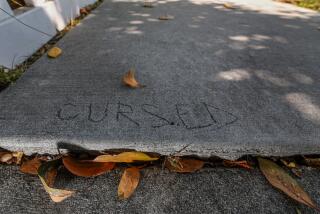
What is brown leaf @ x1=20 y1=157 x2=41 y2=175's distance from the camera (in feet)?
4.14

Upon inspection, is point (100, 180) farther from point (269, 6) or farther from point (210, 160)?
point (269, 6)

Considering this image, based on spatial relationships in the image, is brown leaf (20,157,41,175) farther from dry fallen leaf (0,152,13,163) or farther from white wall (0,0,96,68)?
white wall (0,0,96,68)

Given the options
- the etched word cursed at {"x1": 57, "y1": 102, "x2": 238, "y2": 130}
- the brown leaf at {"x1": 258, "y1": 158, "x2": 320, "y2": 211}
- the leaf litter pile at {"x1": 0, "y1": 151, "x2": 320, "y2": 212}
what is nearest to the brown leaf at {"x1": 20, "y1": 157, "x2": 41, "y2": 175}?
the leaf litter pile at {"x1": 0, "y1": 151, "x2": 320, "y2": 212}

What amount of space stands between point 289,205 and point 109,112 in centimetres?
98

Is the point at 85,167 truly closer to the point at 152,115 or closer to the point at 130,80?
the point at 152,115

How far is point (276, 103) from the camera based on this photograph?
1.65 meters

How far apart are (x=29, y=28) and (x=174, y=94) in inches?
58.4

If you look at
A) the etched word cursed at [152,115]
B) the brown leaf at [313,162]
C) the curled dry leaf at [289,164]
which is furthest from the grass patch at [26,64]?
the brown leaf at [313,162]

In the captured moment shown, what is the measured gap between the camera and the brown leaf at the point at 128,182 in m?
1.17

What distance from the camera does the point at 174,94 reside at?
5.60 ft

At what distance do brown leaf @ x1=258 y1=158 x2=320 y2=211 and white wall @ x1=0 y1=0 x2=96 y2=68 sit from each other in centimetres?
185

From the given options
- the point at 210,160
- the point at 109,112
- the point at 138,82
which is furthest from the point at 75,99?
the point at 210,160

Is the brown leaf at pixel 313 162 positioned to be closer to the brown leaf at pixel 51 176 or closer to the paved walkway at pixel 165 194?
the paved walkway at pixel 165 194

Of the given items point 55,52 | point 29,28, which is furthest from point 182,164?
point 29,28
